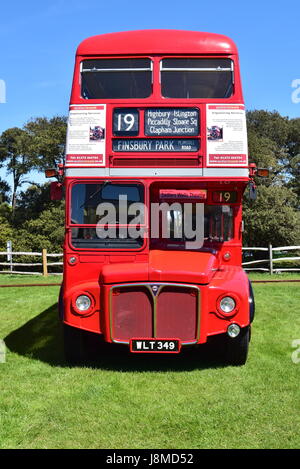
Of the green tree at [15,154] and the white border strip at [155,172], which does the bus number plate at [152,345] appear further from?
the green tree at [15,154]

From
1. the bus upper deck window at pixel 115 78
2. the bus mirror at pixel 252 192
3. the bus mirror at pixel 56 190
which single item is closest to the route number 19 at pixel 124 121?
the bus upper deck window at pixel 115 78

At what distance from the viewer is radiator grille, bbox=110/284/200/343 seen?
21.8 feet

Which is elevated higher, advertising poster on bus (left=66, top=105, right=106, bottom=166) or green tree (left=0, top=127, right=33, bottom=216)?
green tree (left=0, top=127, right=33, bottom=216)

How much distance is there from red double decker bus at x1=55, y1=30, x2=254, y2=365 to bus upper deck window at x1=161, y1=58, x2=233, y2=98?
2 centimetres

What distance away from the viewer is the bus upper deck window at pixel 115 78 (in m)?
7.73

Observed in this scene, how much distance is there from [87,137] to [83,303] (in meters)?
2.53

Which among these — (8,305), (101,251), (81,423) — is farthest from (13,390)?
(8,305)

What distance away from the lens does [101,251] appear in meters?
7.45

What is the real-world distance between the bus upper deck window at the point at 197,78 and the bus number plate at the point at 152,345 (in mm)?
3732

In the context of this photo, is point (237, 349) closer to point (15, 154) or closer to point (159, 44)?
point (159, 44)

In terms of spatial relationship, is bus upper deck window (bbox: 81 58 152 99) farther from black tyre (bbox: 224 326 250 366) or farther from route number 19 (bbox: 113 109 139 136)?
black tyre (bbox: 224 326 250 366)

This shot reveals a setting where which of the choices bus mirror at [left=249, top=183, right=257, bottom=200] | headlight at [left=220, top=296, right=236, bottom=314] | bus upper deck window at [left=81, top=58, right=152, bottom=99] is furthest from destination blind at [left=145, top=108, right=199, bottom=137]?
headlight at [left=220, top=296, right=236, bottom=314]

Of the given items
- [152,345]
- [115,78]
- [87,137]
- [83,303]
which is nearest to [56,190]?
[87,137]
